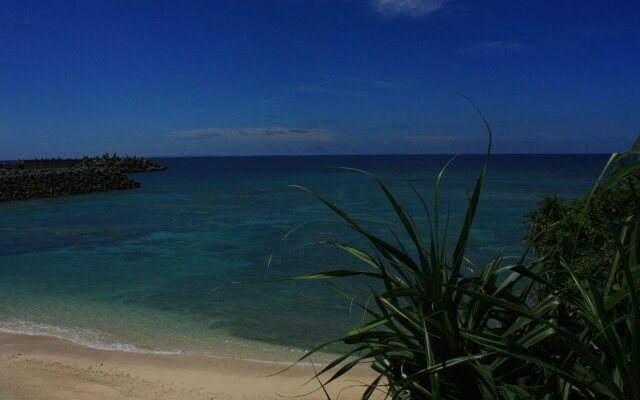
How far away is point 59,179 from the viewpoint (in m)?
42.0

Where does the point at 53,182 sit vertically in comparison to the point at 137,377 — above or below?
above

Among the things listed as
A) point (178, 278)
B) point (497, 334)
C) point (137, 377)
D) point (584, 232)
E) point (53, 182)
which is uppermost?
point (584, 232)

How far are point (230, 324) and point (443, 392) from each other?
22.3ft

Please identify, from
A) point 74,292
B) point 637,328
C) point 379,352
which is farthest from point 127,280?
point 637,328

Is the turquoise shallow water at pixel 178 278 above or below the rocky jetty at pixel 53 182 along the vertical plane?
below

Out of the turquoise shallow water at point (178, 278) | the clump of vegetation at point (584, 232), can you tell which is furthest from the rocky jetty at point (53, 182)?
the clump of vegetation at point (584, 232)

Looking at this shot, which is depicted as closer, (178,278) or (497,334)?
(497,334)

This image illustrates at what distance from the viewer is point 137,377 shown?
252 inches

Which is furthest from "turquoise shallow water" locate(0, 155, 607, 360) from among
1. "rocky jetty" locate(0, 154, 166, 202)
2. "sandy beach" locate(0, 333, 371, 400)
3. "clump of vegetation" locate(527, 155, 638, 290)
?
"rocky jetty" locate(0, 154, 166, 202)

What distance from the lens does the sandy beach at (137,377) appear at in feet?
19.2

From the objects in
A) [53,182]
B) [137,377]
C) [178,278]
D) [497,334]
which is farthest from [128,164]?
[497,334]

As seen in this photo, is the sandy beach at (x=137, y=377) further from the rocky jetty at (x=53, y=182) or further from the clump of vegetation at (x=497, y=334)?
the rocky jetty at (x=53, y=182)

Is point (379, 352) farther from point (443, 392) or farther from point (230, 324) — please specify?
point (230, 324)

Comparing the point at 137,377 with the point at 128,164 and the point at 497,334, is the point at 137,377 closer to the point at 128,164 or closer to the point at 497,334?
the point at 497,334
